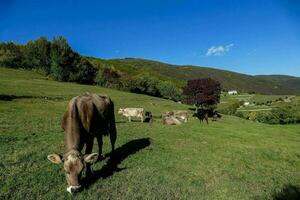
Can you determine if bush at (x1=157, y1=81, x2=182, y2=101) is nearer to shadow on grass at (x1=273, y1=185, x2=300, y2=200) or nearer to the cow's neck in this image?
shadow on grass at (x1=273, y1=185, x2=300, y2=200)

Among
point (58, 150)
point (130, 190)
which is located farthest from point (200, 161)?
point (58, 150)

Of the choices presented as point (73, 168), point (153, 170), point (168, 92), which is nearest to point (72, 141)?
point (73, 168)

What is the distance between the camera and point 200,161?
623 inches

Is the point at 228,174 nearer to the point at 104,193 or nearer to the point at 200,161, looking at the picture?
the point at 200,161

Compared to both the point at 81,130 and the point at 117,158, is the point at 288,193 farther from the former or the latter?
the point at 81,130

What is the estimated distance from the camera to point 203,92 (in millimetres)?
63188

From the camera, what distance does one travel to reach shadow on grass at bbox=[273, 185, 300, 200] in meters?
12.1

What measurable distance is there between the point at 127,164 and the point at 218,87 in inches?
2092

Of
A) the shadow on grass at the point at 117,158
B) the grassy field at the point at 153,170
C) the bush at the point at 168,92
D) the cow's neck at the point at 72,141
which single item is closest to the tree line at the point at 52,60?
the bush at the point at 168,92

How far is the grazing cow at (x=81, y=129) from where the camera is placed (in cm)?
915

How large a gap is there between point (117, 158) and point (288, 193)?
25.0ft

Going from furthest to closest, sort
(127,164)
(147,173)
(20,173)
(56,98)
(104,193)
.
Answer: (56,98)
(127,164)
(147,173)
(20,173)
(104,193)

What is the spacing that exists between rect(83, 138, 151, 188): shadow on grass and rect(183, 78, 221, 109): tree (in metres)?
44.1

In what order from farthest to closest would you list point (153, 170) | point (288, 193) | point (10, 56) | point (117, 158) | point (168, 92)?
point (168, 92), point (10, 56), point (117, 158), point (153, 170), point (288, 193)
